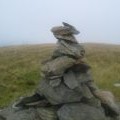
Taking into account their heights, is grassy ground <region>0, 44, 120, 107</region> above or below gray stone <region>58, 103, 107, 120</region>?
below

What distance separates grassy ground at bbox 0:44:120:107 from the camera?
139ft

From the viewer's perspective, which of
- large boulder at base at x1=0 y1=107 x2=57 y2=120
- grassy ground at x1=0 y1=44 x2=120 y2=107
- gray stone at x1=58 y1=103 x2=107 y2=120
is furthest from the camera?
grassy ground at x1=0 y1=44 x2=120 y2=107

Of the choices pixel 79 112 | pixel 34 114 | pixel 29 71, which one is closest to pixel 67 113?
pixel 79 112

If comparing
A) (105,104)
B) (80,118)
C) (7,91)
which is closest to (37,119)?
(80,118)

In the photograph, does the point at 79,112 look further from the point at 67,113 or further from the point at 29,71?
the point at 29,71

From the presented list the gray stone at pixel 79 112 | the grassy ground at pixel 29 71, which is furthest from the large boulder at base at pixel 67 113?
the grassy ground at pixel 29 71

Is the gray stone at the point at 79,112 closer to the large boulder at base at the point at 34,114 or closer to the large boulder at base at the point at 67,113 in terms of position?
the large boulder at base at the point at 67,113

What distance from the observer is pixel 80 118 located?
73.7 ft

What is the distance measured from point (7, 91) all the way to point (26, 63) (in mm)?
17568

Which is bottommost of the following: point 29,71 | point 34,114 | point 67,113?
point 29,71

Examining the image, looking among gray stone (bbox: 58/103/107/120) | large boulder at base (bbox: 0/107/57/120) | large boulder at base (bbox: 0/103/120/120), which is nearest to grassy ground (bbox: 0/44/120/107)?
large boulder at base (bbox: 0/107/57/120)

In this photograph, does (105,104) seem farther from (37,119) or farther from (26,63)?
(26,63)

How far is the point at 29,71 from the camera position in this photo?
5366 cm

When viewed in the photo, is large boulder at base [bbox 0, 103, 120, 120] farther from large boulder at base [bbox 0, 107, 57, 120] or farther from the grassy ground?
the grassy ground
